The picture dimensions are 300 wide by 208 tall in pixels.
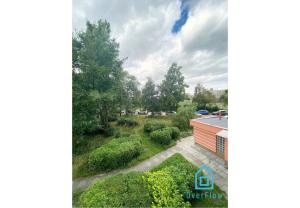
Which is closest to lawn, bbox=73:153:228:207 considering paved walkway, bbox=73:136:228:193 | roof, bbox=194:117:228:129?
paved walkway, bbox=73:136:228:193

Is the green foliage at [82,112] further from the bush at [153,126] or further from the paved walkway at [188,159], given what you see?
the bush at [153,126]

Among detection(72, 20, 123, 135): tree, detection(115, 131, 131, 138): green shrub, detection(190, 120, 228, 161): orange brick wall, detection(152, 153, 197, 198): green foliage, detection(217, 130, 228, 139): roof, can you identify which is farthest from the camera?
detection(115, 131, 131, 138): green shrub

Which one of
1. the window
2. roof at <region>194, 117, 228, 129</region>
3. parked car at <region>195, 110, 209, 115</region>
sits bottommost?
the window

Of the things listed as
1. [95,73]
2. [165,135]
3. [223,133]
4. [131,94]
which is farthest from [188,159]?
[95,73]

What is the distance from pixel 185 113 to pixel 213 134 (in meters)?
0.51

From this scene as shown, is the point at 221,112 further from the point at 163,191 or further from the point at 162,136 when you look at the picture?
the point at 163,191

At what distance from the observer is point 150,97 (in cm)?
216

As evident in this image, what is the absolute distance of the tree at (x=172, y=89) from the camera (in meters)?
1.72

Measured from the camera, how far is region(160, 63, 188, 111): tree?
1721mm

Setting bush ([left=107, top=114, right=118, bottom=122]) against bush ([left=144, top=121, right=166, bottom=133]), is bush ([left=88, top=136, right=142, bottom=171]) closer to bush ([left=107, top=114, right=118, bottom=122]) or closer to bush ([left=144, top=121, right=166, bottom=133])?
bush ([left=144, top=121, right=166, bottom=133])

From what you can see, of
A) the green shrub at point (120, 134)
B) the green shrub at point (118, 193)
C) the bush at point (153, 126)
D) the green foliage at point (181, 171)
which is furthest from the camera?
the bush at point (153, 126)
